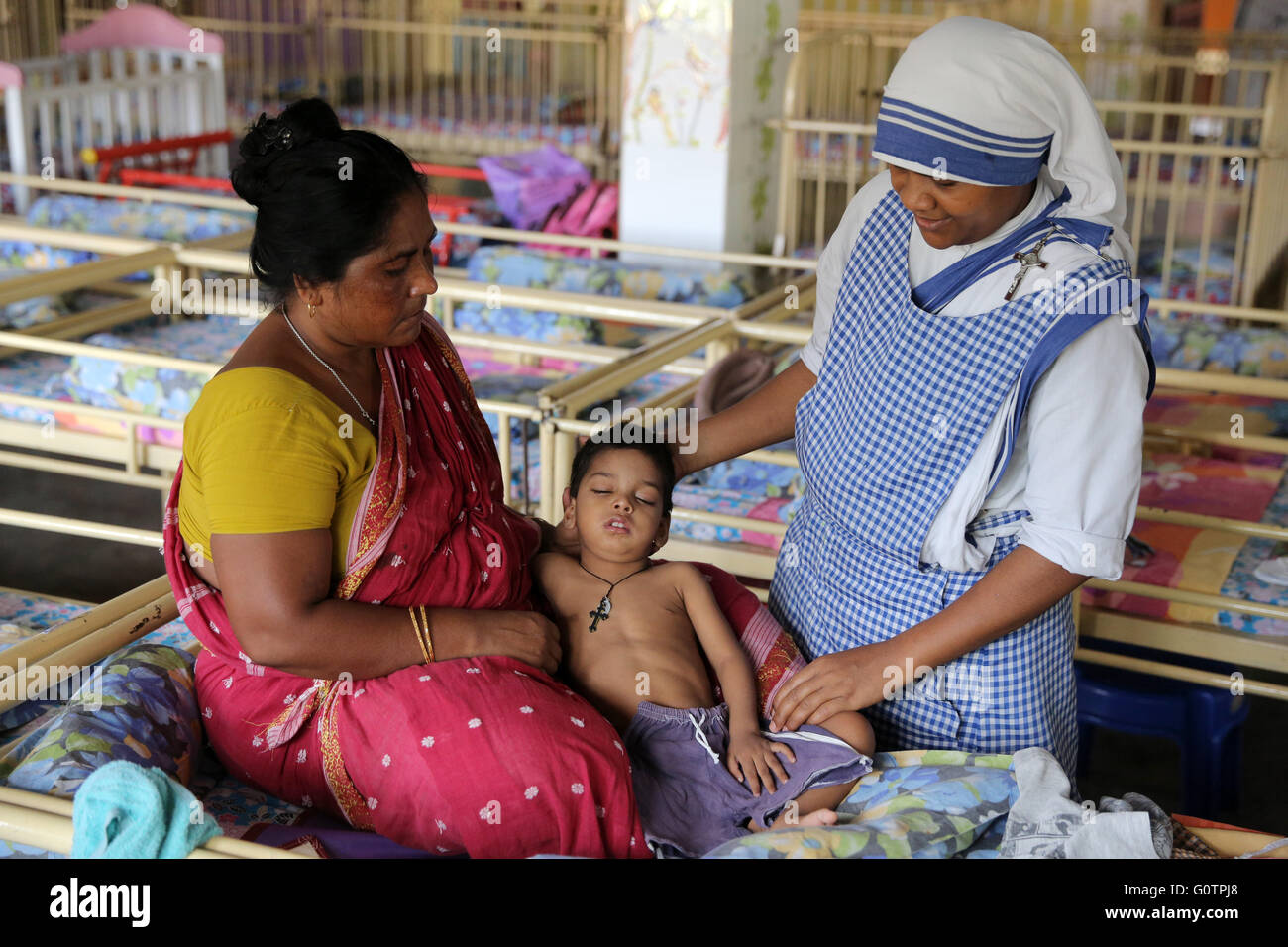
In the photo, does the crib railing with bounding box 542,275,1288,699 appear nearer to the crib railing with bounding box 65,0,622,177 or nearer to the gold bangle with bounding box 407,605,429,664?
the gold bangle with bounding box 407,605,429,664

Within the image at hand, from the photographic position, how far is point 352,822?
5.64 ft

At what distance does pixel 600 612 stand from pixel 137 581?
3151 mm

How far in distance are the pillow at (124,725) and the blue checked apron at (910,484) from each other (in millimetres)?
932

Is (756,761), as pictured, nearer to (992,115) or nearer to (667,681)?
(667,681)

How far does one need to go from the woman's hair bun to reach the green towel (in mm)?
709

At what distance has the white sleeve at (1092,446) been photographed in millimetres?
1550

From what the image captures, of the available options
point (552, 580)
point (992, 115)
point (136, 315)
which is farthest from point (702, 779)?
point (136, 315)

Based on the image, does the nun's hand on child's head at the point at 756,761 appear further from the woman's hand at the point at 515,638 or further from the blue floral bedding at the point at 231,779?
the woman's hand at the point at 515,638

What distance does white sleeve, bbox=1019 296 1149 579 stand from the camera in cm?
155

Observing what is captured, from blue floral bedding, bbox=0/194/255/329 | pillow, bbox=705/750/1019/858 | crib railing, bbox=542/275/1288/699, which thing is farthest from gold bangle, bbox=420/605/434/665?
blue floral bedding, bbox=0/194/255/329

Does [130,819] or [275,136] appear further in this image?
[275,136]

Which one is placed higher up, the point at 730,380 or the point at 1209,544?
the point at 730,380

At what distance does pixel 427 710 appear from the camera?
1633 mm

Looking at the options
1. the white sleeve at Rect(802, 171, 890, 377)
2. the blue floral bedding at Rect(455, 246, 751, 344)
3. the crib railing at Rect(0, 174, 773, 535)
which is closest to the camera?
the white sleeve at Rect(802, 171, 890, 377)
